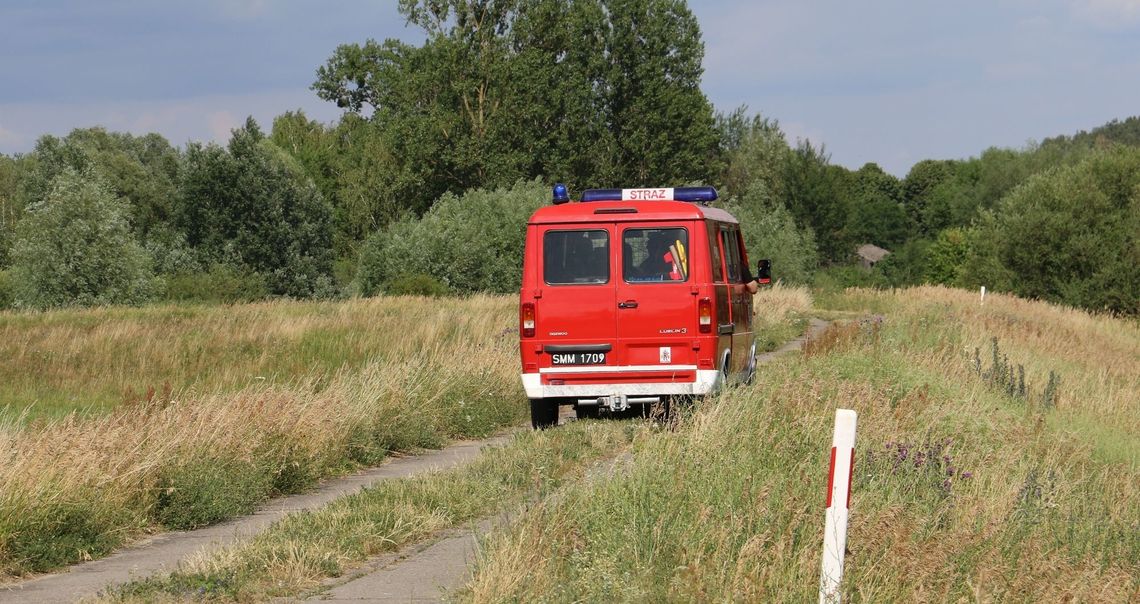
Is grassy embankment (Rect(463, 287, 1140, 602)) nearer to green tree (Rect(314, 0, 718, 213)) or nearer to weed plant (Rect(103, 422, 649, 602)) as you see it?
weed plant (Rect(103, 422, 649, 602))

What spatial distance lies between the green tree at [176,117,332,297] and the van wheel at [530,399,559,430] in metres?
45.4

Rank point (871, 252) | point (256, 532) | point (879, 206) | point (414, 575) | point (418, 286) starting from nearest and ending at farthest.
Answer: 1. point (414, 575)
2. point (256, 532)
3. point (418, 286)
4. point (879, 206)
5. point (871, 252)

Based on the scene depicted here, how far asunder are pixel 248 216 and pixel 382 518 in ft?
174

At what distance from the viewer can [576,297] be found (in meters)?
14.3

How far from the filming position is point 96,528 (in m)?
9.09

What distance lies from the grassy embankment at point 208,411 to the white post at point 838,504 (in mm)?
4842

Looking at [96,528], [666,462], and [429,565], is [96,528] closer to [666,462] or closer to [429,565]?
[429,565]

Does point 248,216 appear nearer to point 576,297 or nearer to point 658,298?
point 576,297

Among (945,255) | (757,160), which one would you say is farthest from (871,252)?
(757,160)

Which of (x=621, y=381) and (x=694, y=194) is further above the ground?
(x=694, y=194)

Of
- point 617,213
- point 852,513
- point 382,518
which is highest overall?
point 617,213

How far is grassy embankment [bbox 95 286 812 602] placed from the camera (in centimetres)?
732

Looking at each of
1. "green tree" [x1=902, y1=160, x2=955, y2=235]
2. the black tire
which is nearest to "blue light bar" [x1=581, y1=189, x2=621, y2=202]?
the black tire

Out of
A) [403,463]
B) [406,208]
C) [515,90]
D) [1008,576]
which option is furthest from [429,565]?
[406,208]
